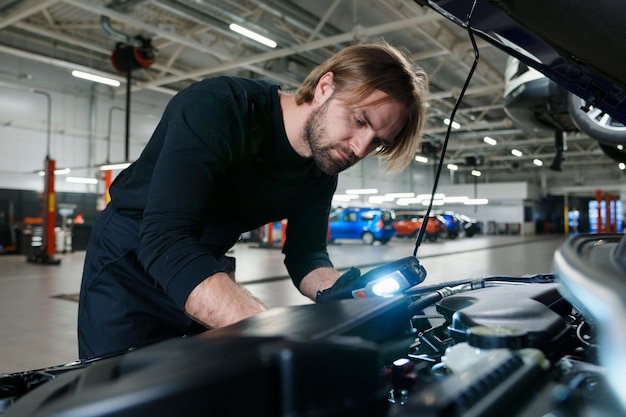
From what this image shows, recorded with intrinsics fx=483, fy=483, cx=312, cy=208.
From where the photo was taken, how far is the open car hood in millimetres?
926

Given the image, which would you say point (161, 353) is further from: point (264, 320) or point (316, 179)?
point (316, 179)

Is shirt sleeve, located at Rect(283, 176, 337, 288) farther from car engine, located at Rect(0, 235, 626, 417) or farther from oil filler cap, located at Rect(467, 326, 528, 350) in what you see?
oil filler cap, located at Rect(467, 326, 528, 350)

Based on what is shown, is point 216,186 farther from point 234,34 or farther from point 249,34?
point 234,34

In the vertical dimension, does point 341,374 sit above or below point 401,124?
below

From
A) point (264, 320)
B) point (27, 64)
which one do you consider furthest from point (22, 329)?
point (27, 64)

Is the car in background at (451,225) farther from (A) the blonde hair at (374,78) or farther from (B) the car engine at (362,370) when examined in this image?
(B) the car engine at (362,370)

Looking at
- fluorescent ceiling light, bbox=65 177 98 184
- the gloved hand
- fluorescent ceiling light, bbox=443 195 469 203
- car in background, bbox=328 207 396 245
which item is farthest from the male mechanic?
fluorescent ceiling light, bbox=443 195 469 203

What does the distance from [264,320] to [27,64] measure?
46.0 ft

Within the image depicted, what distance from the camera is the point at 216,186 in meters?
1.05

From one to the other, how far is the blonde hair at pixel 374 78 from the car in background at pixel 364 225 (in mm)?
12794

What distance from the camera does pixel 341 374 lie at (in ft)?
1.41

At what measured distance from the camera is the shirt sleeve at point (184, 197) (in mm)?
917

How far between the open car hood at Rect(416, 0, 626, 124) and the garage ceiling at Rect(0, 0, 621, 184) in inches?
195

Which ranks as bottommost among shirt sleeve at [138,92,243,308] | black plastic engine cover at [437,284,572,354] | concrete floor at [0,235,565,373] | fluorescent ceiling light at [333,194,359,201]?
concrete floor at [0,235,565,373]
